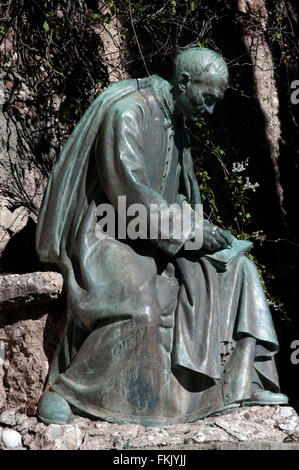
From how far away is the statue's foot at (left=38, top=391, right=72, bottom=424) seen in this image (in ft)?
12.0

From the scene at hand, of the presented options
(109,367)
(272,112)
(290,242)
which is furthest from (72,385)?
(272,112)

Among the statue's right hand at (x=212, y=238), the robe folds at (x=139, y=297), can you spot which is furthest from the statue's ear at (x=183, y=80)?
the statue's right hand at (x=212, y=238)

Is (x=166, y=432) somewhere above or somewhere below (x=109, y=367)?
below

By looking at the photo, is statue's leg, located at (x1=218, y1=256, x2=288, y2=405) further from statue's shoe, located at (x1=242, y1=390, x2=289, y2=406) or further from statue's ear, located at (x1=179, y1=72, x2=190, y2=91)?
statue's ear, located at (x1=179, y1=72, x2=190, y2=91)

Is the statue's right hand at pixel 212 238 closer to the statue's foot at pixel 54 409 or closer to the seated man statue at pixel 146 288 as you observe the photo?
the seated man statue at pixel 146 288

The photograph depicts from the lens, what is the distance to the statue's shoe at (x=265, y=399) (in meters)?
3.82

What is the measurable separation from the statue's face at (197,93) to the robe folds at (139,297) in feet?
0.33

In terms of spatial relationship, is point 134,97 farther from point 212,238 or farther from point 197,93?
point 212,238

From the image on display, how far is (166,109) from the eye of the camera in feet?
13.5

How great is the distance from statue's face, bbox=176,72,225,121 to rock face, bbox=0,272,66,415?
93 cm

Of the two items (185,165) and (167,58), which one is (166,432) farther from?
(167,58)

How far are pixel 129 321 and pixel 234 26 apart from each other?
11.3ft

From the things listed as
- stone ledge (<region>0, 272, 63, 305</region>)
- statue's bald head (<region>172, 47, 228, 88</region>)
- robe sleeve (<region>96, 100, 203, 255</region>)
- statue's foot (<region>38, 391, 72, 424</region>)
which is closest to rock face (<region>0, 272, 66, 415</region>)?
stone ledge (<region>0, 272, 63, 305</region>)

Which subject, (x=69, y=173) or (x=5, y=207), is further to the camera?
(x=5, y=207)
